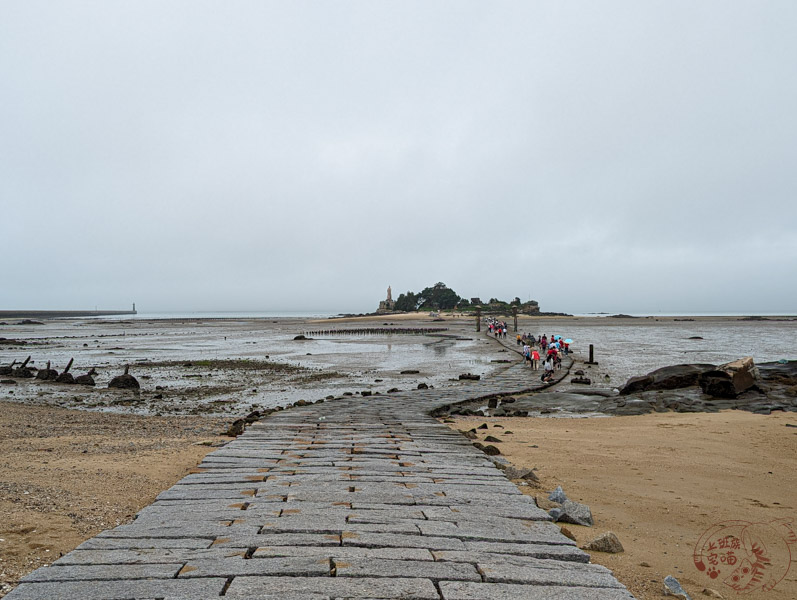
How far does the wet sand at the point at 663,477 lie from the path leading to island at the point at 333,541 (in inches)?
33.5

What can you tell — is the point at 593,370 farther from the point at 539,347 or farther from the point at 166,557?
the point at 166,557

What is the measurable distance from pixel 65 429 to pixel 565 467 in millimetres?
11164

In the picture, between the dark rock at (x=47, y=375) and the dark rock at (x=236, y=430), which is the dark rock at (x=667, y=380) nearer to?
the dark rock at (x=236, y=430)

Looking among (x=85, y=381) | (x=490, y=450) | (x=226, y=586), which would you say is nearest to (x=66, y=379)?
(x=85, y=381)

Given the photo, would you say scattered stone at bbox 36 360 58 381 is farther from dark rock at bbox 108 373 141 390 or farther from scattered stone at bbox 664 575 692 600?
scattered stone at bbox 664 575 692 600

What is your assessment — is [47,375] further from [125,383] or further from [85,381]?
[125,383]

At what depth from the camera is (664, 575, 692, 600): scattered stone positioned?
12.6 feet

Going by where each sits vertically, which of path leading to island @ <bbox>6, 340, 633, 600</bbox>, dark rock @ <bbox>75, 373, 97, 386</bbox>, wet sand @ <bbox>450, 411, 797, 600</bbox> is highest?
path leading to island @ <bbox>6, 340, 633, 600</bbox>

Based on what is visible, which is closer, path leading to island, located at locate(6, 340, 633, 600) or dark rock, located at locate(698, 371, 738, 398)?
path leading to island, located at locate(6, 340, 633, 600)

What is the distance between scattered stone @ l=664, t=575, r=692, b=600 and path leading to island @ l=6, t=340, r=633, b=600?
636mm

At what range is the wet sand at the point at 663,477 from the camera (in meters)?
4.53

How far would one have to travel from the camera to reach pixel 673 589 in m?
3.86

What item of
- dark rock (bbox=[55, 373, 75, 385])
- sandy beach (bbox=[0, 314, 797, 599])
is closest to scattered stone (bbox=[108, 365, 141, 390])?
sandy beach (bbox=[0, 314, 797, 599])

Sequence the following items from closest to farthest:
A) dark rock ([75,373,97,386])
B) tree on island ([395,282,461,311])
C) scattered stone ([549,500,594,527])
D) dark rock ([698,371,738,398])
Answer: scattered stone ([549,500,594,527]) → dark rock ([698,371,738,398]) → dark rock ([75,373,97,386]) → tree on island ([395,282,461,311])
